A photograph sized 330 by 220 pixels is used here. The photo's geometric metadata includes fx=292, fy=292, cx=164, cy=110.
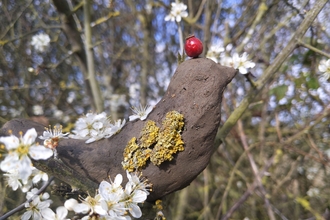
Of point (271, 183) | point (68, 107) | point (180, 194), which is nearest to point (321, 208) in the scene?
point (271, 183)

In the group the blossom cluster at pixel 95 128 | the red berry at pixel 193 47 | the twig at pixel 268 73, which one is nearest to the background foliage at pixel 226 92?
the twig at pixel 268 73

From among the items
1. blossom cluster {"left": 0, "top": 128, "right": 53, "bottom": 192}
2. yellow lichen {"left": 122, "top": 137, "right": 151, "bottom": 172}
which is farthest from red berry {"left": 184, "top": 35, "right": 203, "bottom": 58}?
blossom cluster {"left": 0, "top": 128, "right": 53, "bottom": 192}

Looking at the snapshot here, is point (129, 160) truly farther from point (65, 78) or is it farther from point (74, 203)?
point (65, 78)

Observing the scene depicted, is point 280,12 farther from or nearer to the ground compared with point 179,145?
farther from the ground

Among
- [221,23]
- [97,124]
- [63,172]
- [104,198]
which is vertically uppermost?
[221,23]

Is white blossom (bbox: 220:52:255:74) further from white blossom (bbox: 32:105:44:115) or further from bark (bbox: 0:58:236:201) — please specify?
white blossom (bbox: 32:105:44:115)

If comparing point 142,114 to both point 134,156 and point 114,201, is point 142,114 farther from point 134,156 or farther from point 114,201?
point 114,201

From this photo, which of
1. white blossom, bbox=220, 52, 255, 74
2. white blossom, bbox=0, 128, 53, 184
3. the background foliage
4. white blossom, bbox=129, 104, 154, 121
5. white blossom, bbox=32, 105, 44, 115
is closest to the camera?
white blossom, bbox=0, 128, 53, 184
